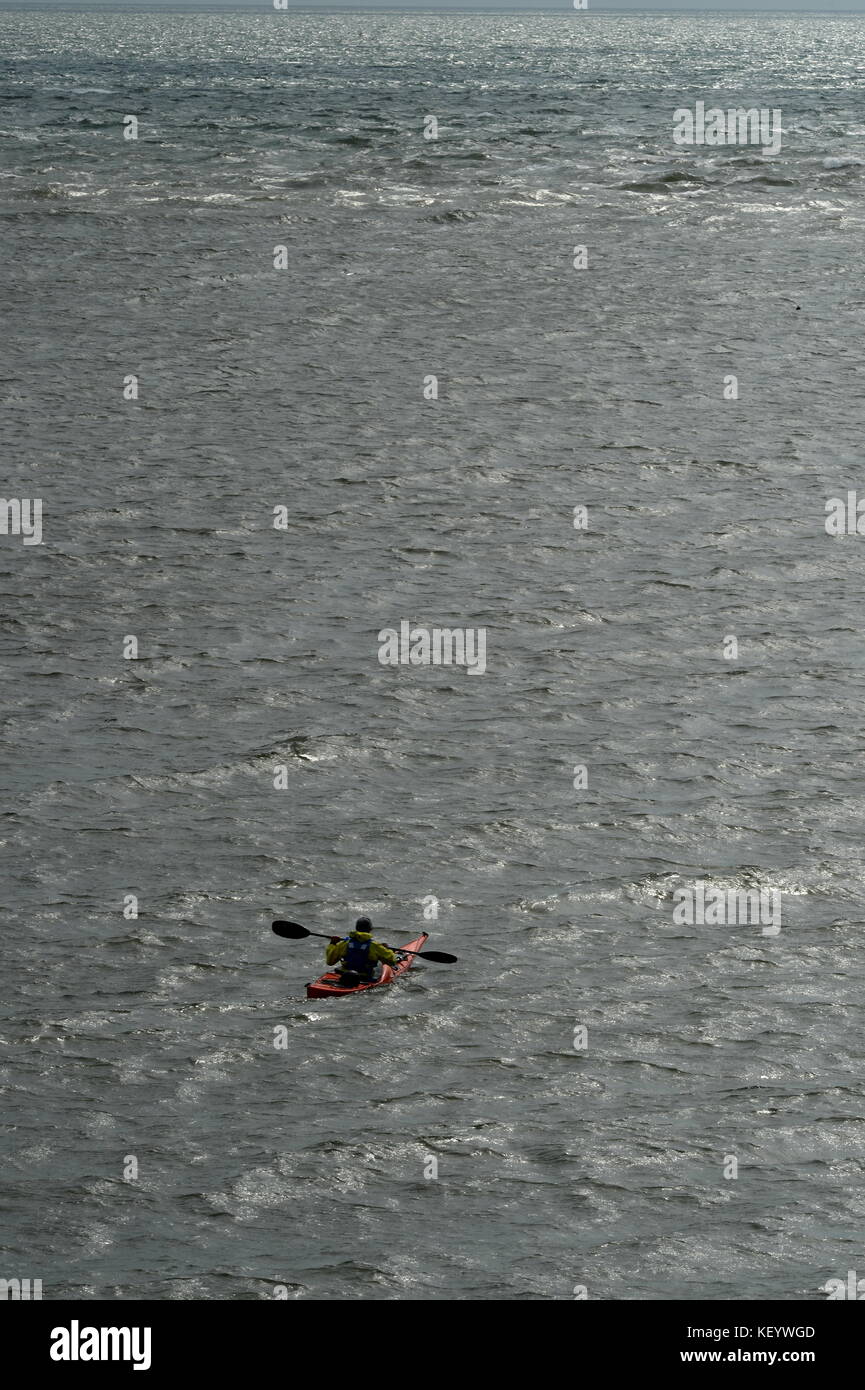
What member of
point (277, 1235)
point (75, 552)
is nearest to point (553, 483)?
point (75, 552)

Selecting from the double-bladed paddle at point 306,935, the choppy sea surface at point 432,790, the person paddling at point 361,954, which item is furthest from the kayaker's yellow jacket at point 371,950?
the choppy sea surface at point 432,790

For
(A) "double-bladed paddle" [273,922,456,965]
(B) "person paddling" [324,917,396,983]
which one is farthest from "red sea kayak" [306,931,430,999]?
(A) "double-bladed paddle" [273,922,456,965]

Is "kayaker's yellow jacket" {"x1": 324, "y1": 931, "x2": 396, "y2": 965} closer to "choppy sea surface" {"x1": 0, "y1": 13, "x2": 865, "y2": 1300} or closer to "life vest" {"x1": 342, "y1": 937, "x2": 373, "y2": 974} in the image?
"life vest" {"x1": 342, "y1": 937, "x2": 373, "y2": 974}

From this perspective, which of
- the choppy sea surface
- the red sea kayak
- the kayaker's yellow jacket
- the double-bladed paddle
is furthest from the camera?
the double-bladed paddle

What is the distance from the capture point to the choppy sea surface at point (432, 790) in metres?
19.2

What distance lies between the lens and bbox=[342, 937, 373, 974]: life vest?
22.4m

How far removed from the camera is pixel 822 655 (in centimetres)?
3369

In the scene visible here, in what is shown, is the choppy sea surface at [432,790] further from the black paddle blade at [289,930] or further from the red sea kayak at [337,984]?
the black paddle blade at [289,930]

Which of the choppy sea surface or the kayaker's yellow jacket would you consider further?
the kayaker's yellow jacket

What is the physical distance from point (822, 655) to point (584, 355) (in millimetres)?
25621

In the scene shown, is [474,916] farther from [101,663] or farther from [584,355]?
[584,355]

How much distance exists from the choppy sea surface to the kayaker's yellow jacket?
2.08ft

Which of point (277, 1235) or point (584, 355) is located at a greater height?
point (584, 355)

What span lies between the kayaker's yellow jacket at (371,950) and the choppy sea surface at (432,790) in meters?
0.63
